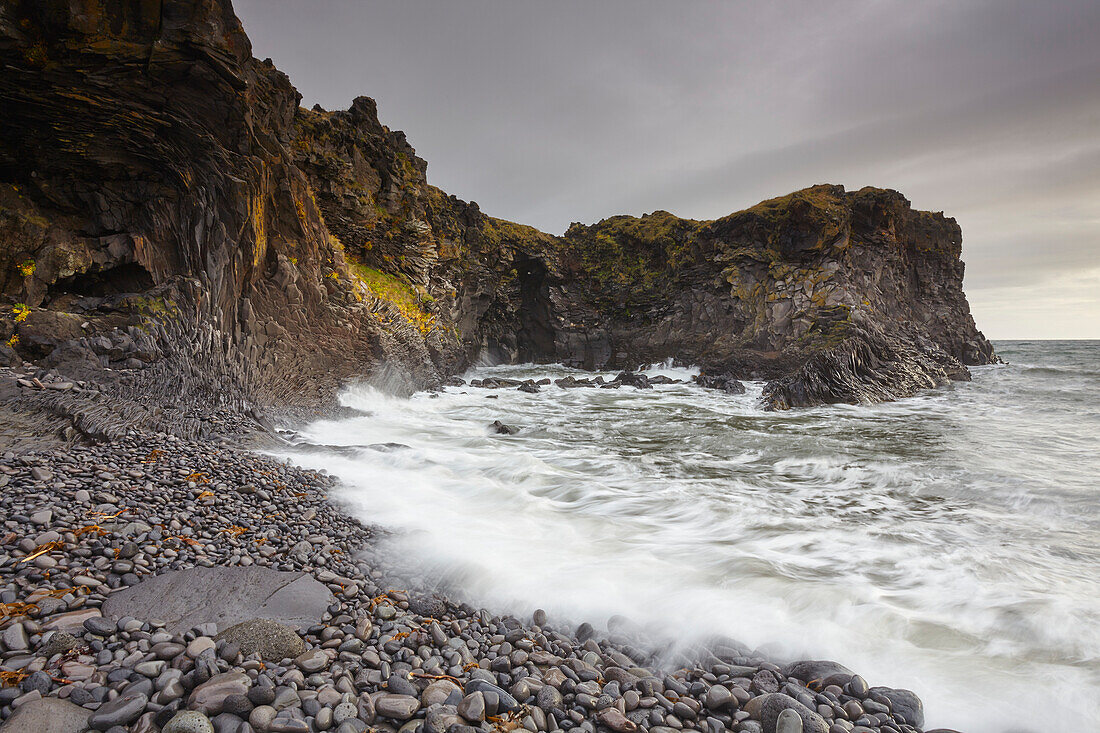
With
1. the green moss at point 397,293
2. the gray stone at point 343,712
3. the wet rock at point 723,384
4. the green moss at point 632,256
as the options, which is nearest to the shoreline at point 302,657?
the gray stone at point 343,712

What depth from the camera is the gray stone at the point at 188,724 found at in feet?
5.61

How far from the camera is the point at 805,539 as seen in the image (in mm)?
4742

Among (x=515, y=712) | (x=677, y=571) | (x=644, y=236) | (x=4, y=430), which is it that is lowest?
(x=677, y=571)

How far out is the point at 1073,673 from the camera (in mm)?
2684

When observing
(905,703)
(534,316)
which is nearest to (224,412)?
(905,703)

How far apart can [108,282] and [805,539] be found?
37.4ft

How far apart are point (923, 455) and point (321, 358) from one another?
13499mm

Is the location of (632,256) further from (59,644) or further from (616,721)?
(59,644)

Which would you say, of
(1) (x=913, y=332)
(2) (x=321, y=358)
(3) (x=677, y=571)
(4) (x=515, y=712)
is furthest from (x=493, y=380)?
(1) (x=913, y=332)

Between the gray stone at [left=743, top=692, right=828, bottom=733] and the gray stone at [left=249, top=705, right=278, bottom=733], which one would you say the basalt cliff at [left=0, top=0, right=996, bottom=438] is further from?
the gray stone at [left=743, top=692, right=828, bottom=733]

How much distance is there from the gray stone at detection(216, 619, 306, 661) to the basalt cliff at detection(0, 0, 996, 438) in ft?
15.3

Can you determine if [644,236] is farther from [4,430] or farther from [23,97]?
[4,430]

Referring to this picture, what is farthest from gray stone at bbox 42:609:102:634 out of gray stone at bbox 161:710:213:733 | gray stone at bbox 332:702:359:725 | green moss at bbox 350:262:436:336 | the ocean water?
green moss at bbox 350:262:436:336

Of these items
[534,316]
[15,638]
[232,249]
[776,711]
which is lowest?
[776,711]
